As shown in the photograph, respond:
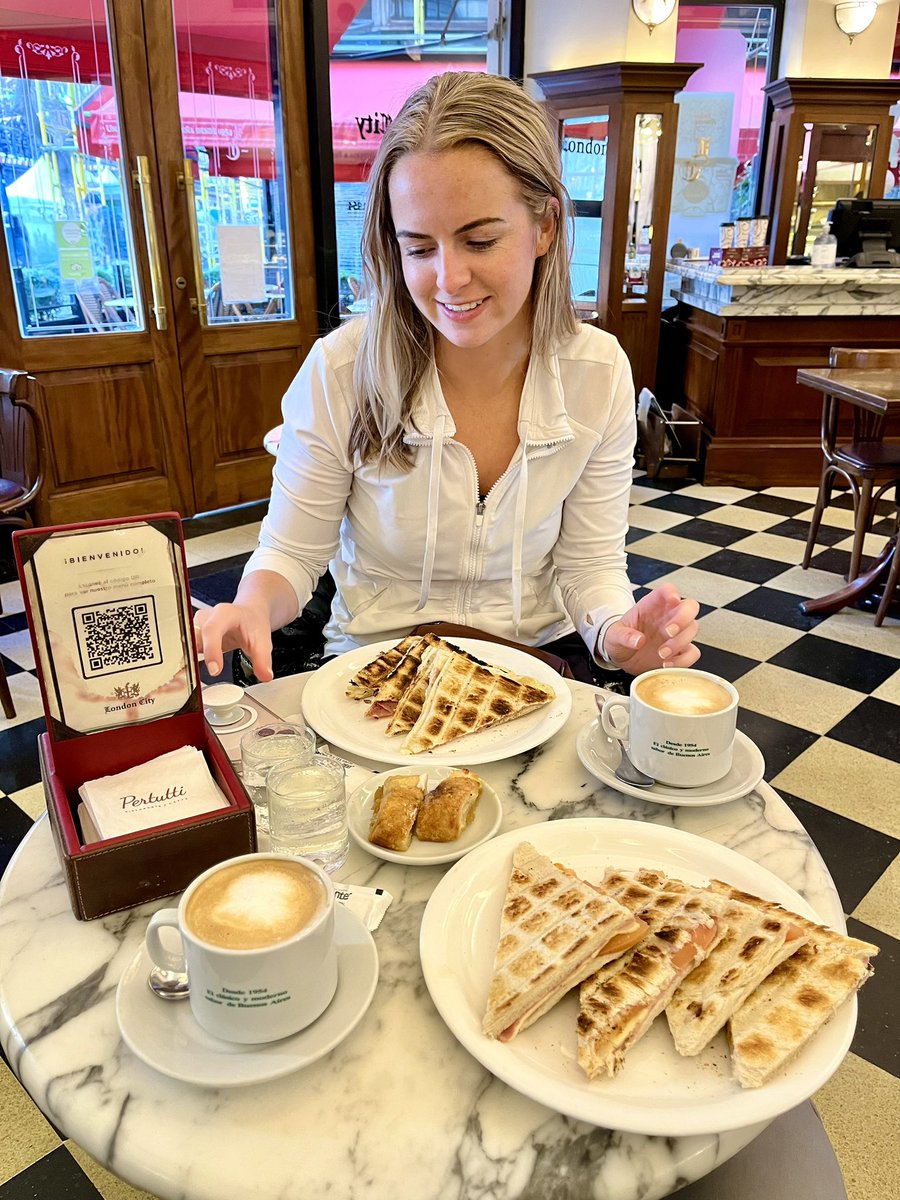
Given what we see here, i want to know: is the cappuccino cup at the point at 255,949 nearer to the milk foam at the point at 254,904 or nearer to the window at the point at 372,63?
the milk foam at the point at 254,904

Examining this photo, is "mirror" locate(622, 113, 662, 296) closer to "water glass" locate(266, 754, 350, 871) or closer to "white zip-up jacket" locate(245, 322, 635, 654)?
"white zip-up jacket" locate(245, 322, 635, 654)

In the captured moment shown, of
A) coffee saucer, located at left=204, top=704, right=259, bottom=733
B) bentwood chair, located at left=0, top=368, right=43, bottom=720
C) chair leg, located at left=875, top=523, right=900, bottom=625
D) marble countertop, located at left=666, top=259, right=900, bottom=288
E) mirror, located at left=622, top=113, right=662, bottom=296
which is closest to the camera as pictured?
coffee saucer, located at left=204, top=704, right=259, bottom=733

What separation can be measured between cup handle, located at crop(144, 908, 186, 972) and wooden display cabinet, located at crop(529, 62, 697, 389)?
533 cm

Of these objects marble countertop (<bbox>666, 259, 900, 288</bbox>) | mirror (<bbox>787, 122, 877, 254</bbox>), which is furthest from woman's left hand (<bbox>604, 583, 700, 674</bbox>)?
mirror (<bbox>787, 122, 877, 254</bbox>)

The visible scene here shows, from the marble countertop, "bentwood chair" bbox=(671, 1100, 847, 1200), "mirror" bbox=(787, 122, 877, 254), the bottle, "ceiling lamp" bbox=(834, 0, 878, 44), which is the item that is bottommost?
"bentwood chair" bbox=(671, 1100, 847, 1200)

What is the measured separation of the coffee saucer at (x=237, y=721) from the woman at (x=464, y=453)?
0.22 meters

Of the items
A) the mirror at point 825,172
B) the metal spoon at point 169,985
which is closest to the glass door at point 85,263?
the metal spoon at point 169,985

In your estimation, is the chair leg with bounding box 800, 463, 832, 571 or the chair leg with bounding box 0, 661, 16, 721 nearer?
the chair leg with bounding box 0, 661, 16, 721

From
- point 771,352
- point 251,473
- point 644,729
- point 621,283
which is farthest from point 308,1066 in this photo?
point 621,283

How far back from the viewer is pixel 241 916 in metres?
0.66

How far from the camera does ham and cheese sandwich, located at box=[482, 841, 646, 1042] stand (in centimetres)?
68

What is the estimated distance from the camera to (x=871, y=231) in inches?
216

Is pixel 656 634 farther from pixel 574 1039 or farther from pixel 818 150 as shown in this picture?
pixel 818 150

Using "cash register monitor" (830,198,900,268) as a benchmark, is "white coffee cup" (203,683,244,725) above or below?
below
